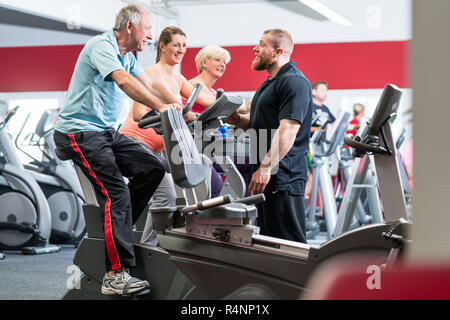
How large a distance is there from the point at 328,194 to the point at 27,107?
5515 millimetres

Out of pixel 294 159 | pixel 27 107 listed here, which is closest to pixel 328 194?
pixel 294 159

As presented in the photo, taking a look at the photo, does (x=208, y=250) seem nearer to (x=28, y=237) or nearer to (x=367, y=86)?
(x=28, y=237)

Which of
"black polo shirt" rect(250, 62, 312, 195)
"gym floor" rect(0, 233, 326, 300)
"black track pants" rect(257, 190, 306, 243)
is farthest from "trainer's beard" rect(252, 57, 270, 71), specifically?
"gym floor" rect(0, 233, 326, 300)

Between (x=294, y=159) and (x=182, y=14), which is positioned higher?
(x=182, y=14)

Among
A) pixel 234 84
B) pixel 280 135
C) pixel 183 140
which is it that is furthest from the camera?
pixel 234 84

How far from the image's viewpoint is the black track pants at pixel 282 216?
291cm

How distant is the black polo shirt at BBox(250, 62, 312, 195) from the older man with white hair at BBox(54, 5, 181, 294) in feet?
1.70

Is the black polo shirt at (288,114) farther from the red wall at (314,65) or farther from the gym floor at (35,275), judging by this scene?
the red wall at (314,65)

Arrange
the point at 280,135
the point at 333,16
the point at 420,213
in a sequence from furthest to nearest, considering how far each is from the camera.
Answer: the point at 333,16, the point at 280,135, the point at 420,213

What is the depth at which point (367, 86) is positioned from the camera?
9.95m

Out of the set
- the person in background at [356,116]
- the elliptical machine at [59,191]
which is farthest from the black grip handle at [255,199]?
the person in background at [356,116]

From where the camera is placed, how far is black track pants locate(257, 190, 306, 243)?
2.91 meters

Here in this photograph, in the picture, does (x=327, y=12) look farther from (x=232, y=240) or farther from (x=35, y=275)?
(x=232, y=240)

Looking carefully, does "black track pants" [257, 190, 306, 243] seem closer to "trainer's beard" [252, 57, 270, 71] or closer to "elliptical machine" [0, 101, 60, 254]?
"trainer's beard" [252, 57, 270, 71]
